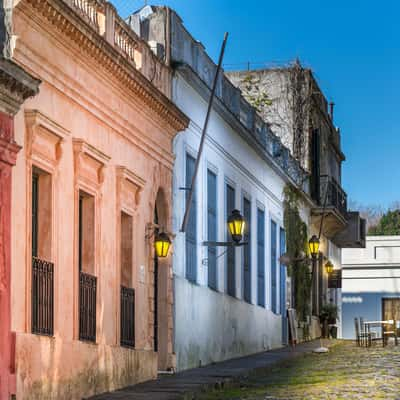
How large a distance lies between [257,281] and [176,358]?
808cm

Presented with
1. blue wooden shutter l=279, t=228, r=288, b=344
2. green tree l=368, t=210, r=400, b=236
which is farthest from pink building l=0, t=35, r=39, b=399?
green tree l=368, t=210, r=400, b=236

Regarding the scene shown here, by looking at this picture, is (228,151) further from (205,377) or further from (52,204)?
(52,204)

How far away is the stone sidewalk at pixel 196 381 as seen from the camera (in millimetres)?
14761

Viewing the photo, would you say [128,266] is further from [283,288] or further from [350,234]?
[350,234]

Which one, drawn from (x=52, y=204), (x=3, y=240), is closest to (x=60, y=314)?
(x=52, y=204)

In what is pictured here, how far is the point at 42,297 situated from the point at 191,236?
7835mm

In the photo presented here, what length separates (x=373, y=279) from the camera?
50562mm

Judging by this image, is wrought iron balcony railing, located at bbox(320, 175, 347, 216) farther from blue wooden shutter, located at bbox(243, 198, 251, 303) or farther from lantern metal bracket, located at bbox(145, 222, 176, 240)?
lantern metal bracket, located at bbox(145, 222, 176, 240)

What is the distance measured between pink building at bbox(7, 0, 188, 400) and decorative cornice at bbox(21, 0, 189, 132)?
18mm

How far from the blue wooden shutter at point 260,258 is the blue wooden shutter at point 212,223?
4.51m

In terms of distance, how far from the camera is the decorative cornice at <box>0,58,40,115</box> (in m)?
11.9

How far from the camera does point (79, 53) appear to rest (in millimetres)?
14852

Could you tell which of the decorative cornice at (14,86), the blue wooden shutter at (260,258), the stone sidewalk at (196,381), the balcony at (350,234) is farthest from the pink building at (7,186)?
the balcony at (350,234)

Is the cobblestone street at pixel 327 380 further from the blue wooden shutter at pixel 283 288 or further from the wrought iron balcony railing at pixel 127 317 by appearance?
the blue wooden shutter at pixel 283 288
